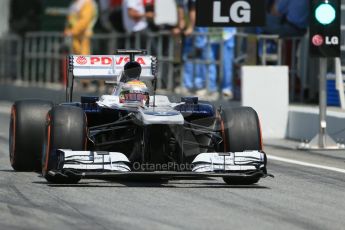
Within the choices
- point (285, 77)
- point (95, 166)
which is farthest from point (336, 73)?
point (95, 166)

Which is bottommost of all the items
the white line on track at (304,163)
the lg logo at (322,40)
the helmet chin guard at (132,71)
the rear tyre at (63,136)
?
the white line on track at (304,163)

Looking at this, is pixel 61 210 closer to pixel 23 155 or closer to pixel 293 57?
pixel 23 155

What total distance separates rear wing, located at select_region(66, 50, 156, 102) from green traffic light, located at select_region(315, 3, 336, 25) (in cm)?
418

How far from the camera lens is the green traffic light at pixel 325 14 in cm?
1919

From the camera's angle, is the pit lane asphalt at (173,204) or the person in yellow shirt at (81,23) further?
the person in yellow shirt at (81,23)

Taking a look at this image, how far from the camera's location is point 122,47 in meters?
29.5

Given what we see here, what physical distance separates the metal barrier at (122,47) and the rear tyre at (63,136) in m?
4.54

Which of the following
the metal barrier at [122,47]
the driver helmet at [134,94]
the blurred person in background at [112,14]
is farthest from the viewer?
the blurred person in background at [112,14]

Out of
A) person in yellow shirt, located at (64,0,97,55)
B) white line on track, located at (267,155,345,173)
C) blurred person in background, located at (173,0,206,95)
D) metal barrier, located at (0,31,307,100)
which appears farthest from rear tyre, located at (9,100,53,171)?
person in yellow shirt, located at (64,0,97,55)

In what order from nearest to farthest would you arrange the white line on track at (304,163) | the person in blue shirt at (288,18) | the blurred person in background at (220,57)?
the white line on track at (304,163), the person in blue shirt at (288,18), the blurred person in background at (220,57)

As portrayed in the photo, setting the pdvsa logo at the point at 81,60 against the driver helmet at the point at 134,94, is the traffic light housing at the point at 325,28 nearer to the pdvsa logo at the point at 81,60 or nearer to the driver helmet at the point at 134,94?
the pdvsa logo at the point at 81,60

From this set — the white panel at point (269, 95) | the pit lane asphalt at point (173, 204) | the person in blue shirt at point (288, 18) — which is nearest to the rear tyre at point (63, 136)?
the pit lane asphalt at point (173, 204)

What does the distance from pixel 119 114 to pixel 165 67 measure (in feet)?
43.2

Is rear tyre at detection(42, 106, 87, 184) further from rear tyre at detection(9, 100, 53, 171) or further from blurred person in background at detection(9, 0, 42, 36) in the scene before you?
blurred person in background at detection(9, 0, 42, 36)
